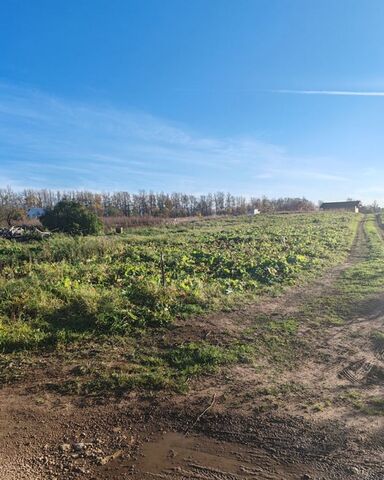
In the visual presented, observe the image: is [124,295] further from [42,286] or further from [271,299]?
[271,299]

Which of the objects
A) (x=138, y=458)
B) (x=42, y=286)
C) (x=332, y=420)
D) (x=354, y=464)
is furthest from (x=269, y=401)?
(x=42, y=286)

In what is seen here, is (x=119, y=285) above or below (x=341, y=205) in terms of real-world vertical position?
below

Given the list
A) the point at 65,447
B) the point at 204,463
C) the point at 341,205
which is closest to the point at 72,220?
the point at 65,447

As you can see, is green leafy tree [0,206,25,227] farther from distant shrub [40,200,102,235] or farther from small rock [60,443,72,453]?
small rock [60,443,72,453]

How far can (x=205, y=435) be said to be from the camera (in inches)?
173

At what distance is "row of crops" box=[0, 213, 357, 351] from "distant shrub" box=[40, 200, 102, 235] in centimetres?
1046

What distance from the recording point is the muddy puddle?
3730 mm

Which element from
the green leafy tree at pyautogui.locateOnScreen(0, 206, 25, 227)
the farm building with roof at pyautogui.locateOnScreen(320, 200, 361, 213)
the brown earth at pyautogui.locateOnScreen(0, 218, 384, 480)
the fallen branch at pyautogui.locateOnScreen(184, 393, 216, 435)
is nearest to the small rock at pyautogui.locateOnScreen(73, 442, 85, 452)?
the brown earth at pyautogui.locateOnScreen(0, 218, 384, 480)

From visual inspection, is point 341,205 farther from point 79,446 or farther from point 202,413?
point 79,446

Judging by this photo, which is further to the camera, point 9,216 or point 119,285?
point 9,216

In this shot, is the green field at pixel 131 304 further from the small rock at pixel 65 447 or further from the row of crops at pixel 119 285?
the small rock at pixel 65 447

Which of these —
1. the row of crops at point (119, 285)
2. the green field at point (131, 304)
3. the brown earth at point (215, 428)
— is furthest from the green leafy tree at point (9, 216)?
the brown earth at point (215, 428)

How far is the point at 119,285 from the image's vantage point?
34.5ft

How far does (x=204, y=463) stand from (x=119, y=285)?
704cm
